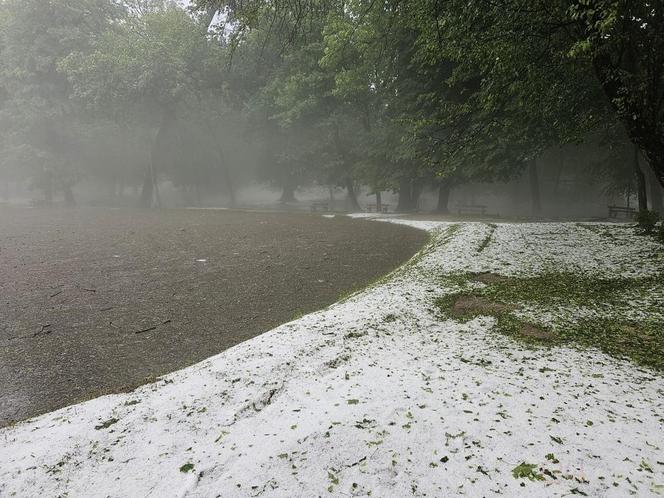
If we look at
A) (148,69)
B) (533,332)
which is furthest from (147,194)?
(533,332)

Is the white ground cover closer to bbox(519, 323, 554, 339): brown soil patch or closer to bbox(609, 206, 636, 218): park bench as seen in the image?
bbox(519, 323, 554, 339): brown soil patch

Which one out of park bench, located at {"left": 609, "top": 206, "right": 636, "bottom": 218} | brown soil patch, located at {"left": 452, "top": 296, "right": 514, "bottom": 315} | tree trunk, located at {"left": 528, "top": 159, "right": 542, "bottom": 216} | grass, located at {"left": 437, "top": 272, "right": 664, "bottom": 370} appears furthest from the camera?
tree trunk, located at {"left": 528, "top": 159, "right": 542, "bottom": 216}

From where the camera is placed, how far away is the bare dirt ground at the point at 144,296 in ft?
16.9

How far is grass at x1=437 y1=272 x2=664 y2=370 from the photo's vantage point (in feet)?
17.3

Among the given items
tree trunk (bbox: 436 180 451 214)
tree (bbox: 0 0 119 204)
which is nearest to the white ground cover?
tree trunk (bbox: 436 180 451 214)

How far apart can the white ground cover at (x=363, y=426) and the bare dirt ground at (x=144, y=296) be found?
0.94m

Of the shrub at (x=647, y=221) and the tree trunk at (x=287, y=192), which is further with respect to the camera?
the tree trunk at (x=287, y=192)

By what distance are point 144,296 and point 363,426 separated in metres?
6.37

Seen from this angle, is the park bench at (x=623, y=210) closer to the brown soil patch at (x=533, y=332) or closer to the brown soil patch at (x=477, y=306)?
the brown soil patch at (x=477, y=306)

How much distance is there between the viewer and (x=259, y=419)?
374 cm

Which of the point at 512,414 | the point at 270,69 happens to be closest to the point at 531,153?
the point at 512,414

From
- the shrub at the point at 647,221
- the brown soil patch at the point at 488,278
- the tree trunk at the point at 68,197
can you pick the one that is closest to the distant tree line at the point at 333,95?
the tree trunk at the point at 68,197

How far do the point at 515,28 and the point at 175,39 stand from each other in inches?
1243

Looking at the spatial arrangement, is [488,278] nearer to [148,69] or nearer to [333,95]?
[333,95]
